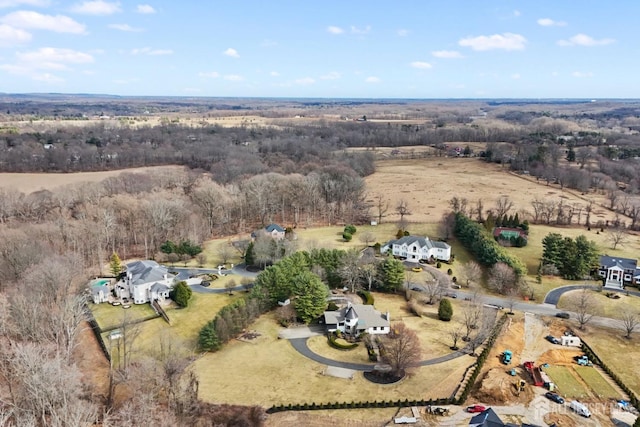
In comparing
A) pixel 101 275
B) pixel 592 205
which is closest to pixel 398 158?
pixel 592 205

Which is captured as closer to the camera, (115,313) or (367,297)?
(115,313)

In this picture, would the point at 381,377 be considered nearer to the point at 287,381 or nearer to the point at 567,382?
the point at 287,381

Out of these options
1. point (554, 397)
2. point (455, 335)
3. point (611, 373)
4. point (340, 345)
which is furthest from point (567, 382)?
point (340, 345)

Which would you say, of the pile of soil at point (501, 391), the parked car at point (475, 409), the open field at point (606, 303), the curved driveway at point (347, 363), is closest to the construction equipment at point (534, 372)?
the pile of soil at point (501, 391)

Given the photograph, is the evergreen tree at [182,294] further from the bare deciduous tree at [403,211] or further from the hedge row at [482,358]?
the bare deciduous tree at [403,211]

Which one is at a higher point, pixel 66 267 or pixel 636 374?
pixel 66 267

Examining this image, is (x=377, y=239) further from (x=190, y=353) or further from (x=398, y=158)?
(x=398, y=158)

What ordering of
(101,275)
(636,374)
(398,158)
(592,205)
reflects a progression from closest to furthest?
(636,374), (101,275), (592,205), (398,158)

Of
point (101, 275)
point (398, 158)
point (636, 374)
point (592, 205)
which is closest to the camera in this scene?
point (636, 374)
